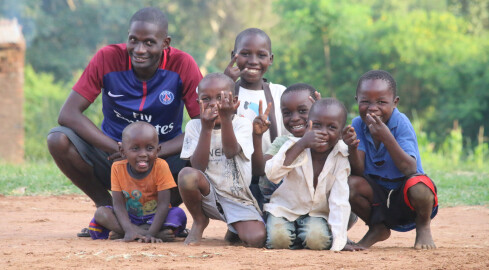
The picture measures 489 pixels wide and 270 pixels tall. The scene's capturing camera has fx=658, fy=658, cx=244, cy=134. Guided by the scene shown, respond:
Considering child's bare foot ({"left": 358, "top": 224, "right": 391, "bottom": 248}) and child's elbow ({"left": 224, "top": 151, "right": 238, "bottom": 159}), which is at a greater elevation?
child's elbow ({"left": 224, "top": 151, "right": 238, "bottom": 159})

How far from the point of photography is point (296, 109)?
471 centimetres

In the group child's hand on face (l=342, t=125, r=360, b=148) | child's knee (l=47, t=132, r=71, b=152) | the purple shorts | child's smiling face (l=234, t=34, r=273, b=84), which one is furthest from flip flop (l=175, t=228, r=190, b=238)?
child's hand on face (l=342, t=125, r=360, b=148)

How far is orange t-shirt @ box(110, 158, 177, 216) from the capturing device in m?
4.79

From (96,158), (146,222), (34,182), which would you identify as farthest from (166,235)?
(34,182)

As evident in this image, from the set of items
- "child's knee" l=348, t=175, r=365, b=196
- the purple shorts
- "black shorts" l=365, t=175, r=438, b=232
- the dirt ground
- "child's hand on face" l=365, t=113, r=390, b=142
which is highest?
"child's hand on face" l=365, t=113, r=390, b=142

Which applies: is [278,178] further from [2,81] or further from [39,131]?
[39,131]

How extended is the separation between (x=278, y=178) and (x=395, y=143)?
802mm

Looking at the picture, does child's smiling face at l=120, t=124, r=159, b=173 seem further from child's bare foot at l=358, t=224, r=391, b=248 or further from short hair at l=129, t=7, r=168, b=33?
child's bare foot at l=358, t=224, r=391, b=248

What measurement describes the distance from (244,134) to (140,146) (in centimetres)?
75

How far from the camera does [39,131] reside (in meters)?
19.2

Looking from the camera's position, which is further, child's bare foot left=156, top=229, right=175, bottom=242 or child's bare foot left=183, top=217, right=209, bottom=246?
child's bare foot left=156, top=229, right=175, bottom=242

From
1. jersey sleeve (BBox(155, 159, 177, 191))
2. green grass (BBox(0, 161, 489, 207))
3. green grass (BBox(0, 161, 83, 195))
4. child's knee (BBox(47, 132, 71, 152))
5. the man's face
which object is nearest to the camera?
jersey sleeve (BBox(155, 159, 177, 191))

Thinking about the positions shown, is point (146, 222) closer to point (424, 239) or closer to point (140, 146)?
point (140, 146)

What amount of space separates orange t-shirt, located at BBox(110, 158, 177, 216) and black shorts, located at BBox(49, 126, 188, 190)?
19.5 inches
